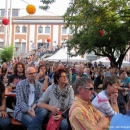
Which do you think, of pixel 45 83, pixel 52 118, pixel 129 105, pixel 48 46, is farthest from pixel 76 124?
pixel 48 46

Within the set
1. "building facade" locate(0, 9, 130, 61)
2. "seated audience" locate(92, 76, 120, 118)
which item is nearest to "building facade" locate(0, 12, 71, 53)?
"building facade" locate(0, 9, 130, 61)

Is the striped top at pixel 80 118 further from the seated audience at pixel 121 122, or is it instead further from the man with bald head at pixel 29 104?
the man with bald head at pixel 29 104

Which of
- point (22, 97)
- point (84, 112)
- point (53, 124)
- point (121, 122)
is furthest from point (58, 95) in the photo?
point (121, 122)

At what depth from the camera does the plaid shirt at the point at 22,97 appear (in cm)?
476

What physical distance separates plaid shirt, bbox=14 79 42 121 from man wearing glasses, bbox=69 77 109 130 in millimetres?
1988

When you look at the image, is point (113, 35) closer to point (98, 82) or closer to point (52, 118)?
point (98, 82)

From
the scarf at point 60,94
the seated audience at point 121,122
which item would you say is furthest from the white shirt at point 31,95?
the seated audience at point 121,122

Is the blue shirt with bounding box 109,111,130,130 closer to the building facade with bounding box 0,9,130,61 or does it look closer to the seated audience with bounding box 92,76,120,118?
the seated audience with bounding box 92,76,120,118

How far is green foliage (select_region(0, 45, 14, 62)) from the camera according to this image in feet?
103

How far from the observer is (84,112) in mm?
2711

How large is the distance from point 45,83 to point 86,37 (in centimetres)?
1280

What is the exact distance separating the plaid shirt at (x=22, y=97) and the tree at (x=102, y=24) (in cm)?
833

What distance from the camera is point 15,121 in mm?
4848

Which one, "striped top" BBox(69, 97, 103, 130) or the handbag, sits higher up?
"striped top" BBox(69, 97, 103, 130)
